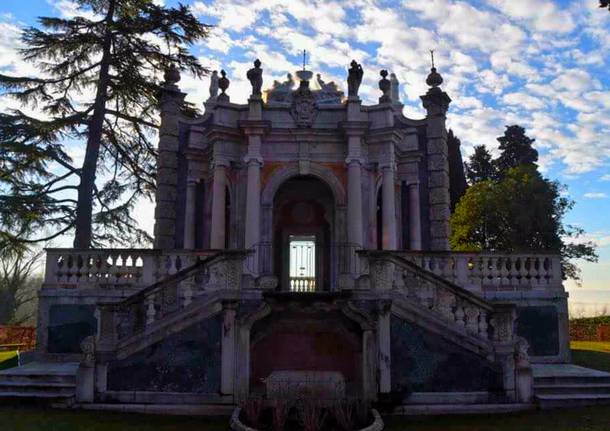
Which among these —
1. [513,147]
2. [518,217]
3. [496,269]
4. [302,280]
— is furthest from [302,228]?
[513,147]

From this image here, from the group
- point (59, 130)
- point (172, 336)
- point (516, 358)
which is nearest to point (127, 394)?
point (172, 336)

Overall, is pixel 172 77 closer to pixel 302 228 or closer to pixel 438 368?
pixel 302 228

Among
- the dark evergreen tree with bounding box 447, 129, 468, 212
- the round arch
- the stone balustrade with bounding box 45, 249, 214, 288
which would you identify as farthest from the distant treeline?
the stone balustrade with bounding box 45, 249, 214, 288

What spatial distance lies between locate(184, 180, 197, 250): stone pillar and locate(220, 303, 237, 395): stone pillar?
298 inches

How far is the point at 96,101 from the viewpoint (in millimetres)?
17969

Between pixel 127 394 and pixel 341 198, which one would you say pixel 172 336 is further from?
pixel 341 198

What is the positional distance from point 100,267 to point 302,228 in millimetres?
7355

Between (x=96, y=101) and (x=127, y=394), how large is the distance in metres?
11.9

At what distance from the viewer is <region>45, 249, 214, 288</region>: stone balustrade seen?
12.5 meters

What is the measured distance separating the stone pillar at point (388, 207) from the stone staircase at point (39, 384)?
9.18 metres

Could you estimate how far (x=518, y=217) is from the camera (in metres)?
25.5

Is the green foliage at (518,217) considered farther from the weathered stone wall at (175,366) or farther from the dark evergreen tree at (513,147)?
the weathered stone wall at (175,366)

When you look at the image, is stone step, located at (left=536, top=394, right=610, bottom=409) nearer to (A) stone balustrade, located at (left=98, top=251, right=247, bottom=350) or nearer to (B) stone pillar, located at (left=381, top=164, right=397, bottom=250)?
(A) stone balustrade, located at (left=98, top=251, right=247, bottom=350)

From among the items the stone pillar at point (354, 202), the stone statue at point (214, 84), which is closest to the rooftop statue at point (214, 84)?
the stone statue at point (214, 84)
